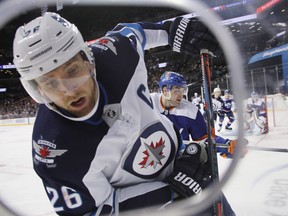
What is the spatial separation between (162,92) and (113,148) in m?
0.99

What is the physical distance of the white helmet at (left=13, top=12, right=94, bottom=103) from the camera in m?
0.60

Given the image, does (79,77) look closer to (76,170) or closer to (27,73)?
(27,73)

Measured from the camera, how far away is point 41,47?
0.61 m

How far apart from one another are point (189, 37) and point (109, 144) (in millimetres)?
366

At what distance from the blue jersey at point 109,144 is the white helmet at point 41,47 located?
5.6 inches

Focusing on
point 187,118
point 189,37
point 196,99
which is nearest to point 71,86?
point 189,37

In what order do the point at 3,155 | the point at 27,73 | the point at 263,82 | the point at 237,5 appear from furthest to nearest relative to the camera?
the point at 237,5 < the point at 263,82 < the point at 3,155 < the point at 27,73

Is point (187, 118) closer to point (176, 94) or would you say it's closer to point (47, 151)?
point (176, 94)

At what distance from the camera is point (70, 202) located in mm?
766

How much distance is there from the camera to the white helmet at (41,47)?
604 mm

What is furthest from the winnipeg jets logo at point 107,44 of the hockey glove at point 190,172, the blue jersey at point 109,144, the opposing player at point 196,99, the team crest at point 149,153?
the opposing player at point 196,99

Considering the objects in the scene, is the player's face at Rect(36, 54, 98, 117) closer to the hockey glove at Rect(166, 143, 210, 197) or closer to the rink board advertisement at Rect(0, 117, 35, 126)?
the hockey glove at Rect(166, 143, 210, 197)

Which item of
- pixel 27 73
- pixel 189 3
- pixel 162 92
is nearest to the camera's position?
pixel 189 3

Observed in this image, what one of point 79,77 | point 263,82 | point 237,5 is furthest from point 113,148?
point 237,5
